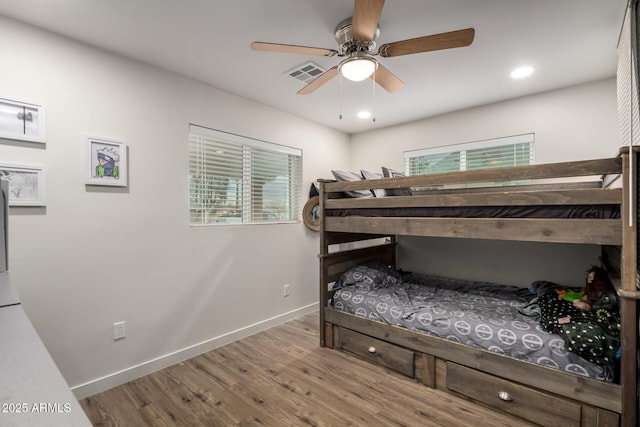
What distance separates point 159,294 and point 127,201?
0.79 m

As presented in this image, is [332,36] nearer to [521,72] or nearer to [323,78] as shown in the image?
[323,78]

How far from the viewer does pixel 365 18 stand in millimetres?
1497

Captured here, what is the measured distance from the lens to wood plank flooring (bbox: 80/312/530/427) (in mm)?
1779

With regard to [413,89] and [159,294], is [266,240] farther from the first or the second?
[413,89]

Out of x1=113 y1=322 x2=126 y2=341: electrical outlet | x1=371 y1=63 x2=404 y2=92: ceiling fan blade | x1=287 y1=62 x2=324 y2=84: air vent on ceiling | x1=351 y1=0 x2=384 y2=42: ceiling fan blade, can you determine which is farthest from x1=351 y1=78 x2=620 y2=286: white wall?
x1=113 y1=322 x2=126 y2=341: electrical outlet

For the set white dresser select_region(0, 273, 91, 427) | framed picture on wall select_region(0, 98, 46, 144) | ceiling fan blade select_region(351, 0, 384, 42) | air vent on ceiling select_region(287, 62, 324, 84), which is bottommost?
white dresser select_region(0, 273, 91, 427)

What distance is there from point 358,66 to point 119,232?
2.07 metres

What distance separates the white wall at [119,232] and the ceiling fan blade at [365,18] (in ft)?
5.51

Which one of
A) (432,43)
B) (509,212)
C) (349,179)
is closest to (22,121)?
(349,179)

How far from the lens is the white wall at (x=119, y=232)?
6.13 feet

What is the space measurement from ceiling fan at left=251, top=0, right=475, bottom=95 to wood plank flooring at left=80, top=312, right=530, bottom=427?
2.12 metres

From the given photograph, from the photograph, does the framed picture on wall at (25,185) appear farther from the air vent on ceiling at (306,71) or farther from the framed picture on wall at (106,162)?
the air vent on ceiling at (306,71)

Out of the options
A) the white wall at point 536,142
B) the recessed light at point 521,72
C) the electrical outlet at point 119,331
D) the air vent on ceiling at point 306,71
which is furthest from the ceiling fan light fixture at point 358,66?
the electrical outlet at point 119,331

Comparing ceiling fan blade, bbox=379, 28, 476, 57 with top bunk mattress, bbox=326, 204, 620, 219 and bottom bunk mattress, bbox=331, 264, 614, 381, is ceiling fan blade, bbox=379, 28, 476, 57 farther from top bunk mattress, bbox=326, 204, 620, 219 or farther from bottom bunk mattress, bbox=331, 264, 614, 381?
bottom bunk mattress, bbox=331, 264, 614, 381
